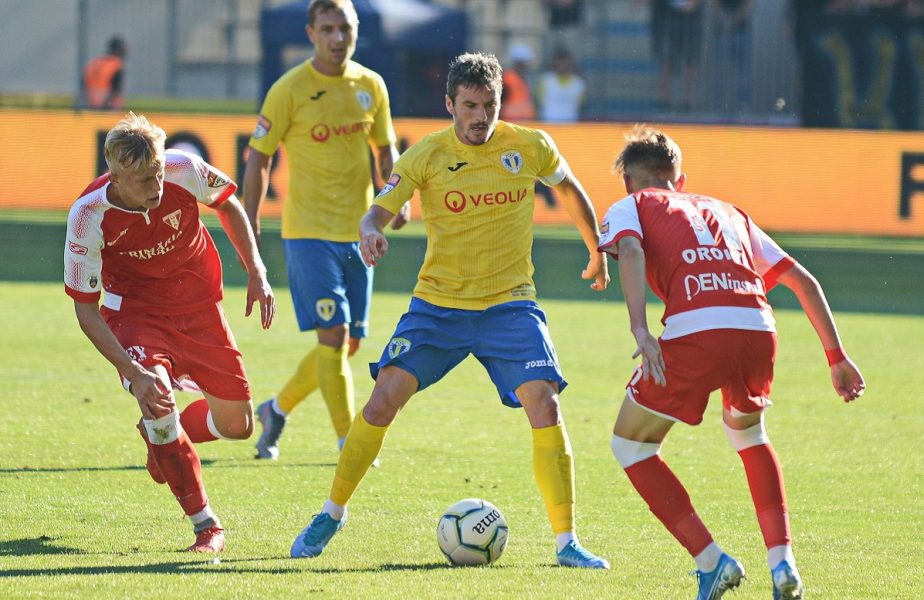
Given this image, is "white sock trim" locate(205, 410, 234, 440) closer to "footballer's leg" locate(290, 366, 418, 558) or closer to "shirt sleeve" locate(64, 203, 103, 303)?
"footballer's leg" locate(290, 366, 418, 558)

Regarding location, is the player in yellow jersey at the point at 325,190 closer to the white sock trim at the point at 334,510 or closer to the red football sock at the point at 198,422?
the red football sock at the point at 198,422

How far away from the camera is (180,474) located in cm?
556

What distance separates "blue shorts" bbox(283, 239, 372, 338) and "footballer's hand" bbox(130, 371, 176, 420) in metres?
1.91

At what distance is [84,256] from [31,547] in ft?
3.77

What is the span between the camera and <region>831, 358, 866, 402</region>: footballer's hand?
492cm

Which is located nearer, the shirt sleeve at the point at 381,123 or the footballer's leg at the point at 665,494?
the footballer's leg at the point at 665,494

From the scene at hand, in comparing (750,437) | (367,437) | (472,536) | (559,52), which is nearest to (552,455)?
(472,536)

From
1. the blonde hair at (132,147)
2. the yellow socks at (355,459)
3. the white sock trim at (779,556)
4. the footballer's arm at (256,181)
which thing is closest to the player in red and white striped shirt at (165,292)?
the blonde hair at (132,147)

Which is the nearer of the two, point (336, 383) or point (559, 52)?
point (336, 383)

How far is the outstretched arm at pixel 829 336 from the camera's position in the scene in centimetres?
491

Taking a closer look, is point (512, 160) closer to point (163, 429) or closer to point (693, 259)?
point (693, 259)

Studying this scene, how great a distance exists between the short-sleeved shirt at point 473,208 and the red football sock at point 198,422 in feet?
3.89

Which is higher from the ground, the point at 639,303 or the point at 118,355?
the point at 639,303

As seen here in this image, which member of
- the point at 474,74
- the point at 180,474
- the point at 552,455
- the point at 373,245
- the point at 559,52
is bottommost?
the point at 180,474
